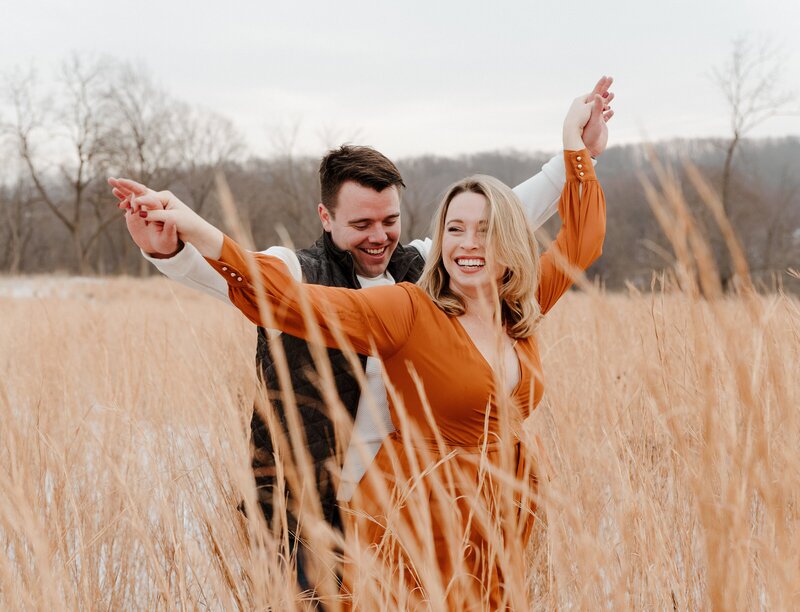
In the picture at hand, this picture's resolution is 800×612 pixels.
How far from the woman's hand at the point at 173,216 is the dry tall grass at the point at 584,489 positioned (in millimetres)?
200

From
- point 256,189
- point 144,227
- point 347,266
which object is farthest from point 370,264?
point 256,189

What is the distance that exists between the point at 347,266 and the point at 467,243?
576mm

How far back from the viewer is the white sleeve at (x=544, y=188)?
204 cm

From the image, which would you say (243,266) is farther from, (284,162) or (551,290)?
(284,162)

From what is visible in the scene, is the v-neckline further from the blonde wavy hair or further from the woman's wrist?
the woman's wrist

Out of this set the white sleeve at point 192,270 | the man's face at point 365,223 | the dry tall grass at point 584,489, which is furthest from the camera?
the man's face at point 365,223

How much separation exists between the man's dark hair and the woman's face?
1.60ft

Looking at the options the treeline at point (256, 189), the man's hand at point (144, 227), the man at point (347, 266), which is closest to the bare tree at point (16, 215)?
the treeline at point (256, 189)

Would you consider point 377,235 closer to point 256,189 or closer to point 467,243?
point 467,243

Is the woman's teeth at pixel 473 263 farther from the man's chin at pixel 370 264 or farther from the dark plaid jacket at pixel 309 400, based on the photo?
the man's chin at pixel 370 264

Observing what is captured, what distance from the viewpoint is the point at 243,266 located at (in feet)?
3.76

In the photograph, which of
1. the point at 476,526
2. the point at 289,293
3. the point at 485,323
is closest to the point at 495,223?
the point at 485,323

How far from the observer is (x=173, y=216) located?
1149mm

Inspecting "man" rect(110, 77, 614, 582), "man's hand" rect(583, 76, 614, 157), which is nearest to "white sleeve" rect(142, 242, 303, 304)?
"man" rect(110, 77, 614, 582)
